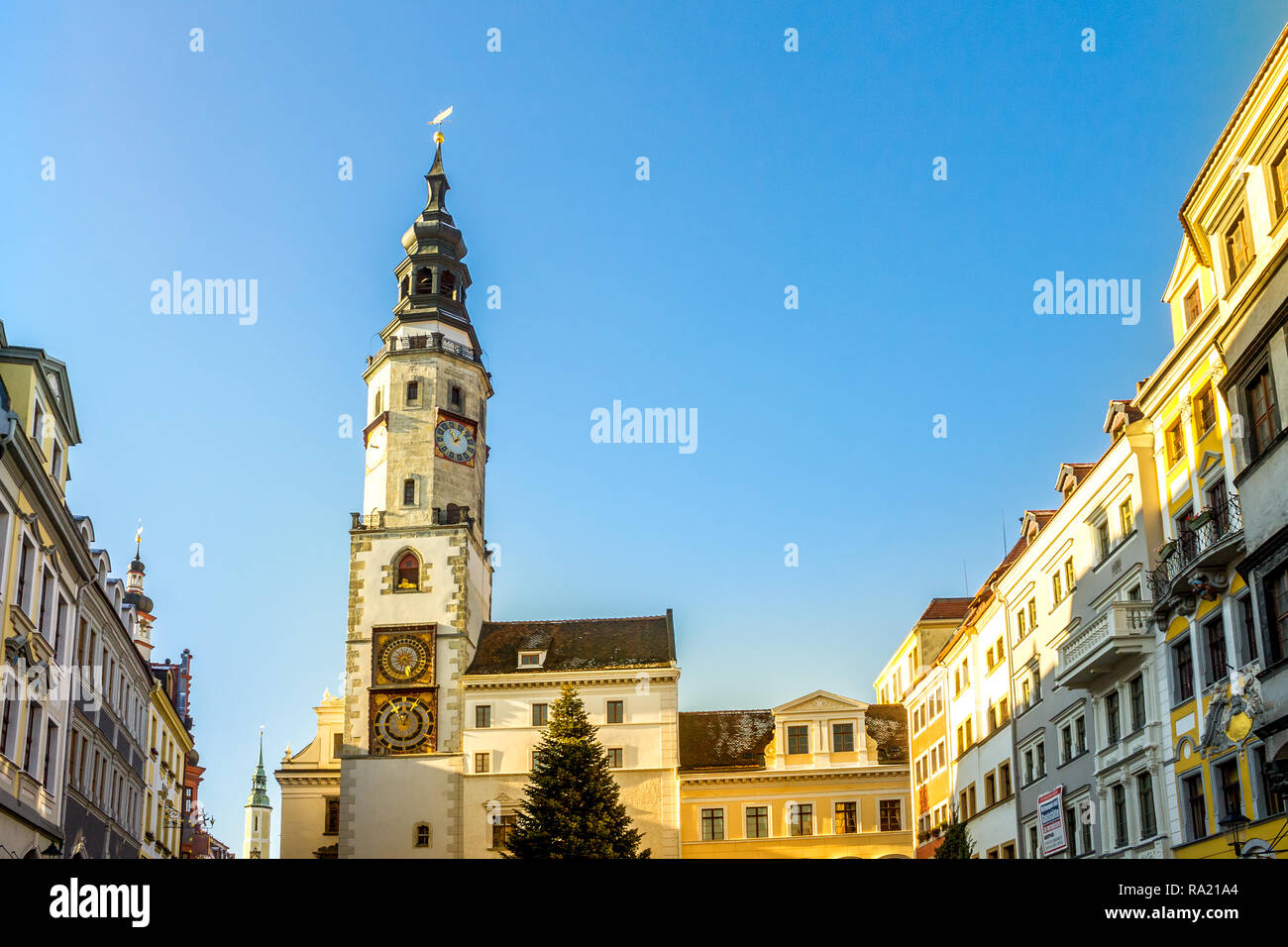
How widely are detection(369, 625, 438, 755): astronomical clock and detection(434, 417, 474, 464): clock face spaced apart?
36.5 feet

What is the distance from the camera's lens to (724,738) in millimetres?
80625

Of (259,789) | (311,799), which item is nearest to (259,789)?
(259,789)

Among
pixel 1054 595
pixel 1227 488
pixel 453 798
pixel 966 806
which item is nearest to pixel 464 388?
pixel 453 798

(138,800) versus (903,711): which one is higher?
(903,711)

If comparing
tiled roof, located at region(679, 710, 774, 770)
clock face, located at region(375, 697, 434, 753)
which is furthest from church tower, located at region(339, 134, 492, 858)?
tiled roof, located at region(679, 710, 774, 770)

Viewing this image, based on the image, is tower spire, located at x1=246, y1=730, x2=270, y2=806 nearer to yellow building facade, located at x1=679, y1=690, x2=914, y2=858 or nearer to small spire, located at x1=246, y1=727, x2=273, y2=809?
small spire, located at x1=246, y1=727, x2=273, y2=809

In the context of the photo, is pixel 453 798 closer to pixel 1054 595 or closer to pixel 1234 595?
pixel 1054 595

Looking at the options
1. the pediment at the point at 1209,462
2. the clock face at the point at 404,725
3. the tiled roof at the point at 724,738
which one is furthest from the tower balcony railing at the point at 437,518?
the pediment at the point at 1209,462

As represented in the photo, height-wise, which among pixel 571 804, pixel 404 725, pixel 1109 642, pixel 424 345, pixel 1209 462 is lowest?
pixel 571 804

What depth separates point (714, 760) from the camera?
7906 centimetres

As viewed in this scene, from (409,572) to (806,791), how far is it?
25489 millimetres

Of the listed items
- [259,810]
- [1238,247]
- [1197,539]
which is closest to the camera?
[1238,247]

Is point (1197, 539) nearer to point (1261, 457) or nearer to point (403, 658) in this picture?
point (1261, 457)
